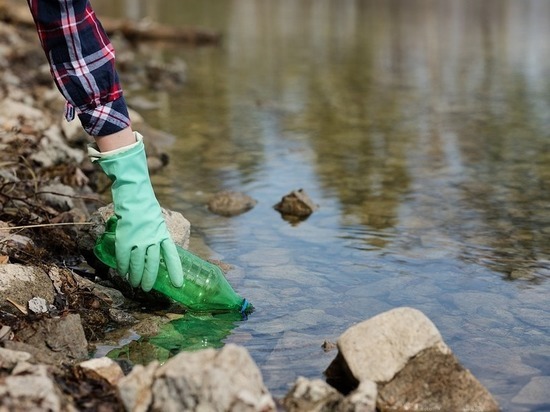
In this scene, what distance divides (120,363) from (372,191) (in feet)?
11.4

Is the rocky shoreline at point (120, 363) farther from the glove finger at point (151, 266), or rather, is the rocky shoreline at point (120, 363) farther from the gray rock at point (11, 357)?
the glove finger at point (151, 266)

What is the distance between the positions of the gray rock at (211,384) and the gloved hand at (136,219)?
96 centimetres

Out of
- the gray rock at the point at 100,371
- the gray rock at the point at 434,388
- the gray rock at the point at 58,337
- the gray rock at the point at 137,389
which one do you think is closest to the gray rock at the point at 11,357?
the gray rock at the point at 100,371

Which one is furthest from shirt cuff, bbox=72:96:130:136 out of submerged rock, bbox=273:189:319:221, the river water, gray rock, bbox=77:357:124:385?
submerged rock, bbox=273:189:319:221

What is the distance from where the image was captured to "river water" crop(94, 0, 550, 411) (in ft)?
13.3

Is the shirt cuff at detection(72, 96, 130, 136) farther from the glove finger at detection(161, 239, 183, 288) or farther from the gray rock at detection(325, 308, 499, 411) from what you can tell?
the gray rock at detection(325, 308, 499, 411)

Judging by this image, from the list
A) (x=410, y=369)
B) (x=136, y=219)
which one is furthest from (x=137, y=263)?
(x=410, y=369)

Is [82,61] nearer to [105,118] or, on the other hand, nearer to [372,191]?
[105,118]

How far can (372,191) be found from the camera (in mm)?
6688

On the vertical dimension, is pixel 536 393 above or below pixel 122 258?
below

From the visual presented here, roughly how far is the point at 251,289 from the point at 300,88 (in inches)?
306

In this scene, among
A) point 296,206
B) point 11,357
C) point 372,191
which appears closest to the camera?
point 11,357

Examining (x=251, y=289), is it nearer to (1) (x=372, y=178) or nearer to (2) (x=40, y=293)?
(2) (x=40, y=293)

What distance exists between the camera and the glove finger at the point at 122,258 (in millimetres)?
3779
